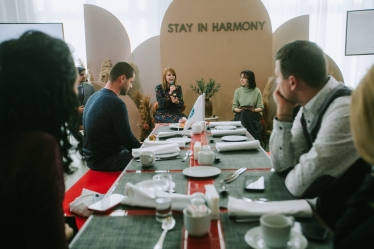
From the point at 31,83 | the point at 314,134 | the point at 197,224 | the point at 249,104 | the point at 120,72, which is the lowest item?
the point at 249,104

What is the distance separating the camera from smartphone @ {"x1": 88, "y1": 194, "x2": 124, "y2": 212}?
4.13 feet

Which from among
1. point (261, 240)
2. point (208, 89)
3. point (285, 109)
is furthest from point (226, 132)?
point (208, 89)

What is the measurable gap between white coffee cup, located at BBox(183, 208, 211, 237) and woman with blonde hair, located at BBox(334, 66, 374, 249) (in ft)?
1.29

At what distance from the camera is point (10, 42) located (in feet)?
3.29

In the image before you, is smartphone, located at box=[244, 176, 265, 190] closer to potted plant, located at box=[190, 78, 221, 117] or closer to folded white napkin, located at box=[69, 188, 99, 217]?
folded white napkin, located at box=[69, 188, 99, 217]

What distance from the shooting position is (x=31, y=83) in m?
0.98

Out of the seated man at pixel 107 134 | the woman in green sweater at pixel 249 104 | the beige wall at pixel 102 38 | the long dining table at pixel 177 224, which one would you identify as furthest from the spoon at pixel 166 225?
the beige wall at pixel 102 38

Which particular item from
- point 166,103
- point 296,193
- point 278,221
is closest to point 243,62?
point 166,103

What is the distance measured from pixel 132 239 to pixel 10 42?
74cm

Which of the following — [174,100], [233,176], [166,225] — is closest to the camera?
[166,225]

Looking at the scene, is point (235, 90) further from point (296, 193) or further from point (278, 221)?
point (278, 221)

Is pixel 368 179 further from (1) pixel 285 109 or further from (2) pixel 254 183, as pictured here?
(1) pixel 285 109

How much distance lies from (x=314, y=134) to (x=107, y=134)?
1.76 meters

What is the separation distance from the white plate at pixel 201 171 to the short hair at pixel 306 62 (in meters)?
0.62
